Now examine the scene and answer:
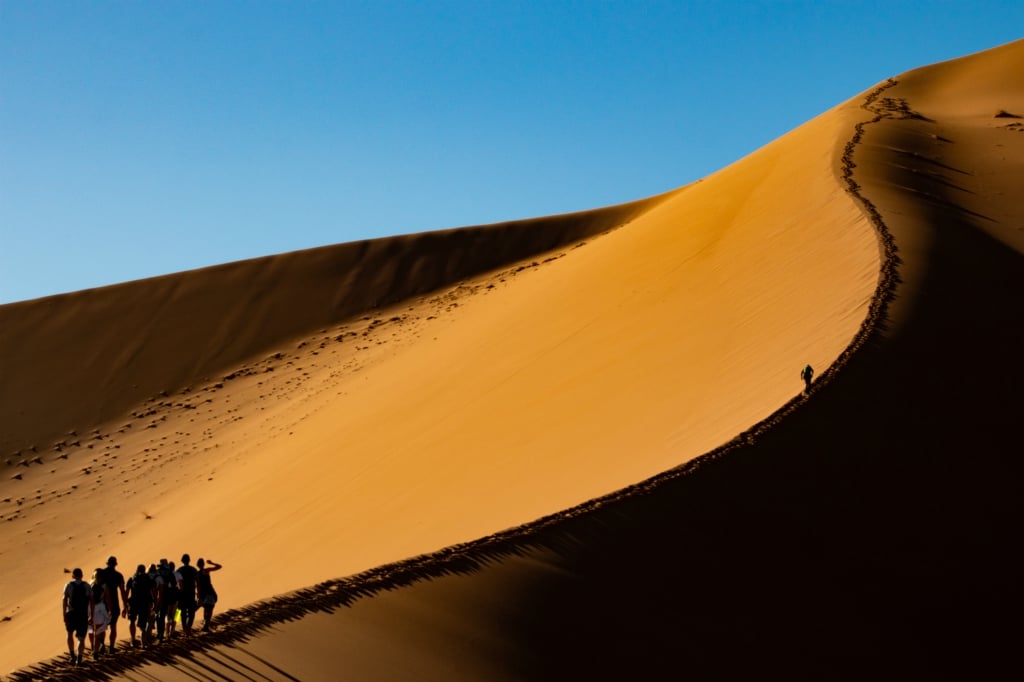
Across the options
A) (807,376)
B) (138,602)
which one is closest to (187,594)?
(138,602)

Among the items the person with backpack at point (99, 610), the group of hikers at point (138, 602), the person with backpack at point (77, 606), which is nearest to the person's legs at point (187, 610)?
the group of hikers at point (138, 602)

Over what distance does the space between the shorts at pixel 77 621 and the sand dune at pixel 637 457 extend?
0.61m

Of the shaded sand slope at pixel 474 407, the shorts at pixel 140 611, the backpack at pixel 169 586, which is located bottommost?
the shorts at pixel 140 611

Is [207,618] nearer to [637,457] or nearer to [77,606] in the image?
[77,606]

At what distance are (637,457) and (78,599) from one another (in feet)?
17.1

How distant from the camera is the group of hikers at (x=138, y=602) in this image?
8188mm

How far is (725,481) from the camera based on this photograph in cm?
971

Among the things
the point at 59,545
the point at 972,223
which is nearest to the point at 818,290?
the point at 972,223

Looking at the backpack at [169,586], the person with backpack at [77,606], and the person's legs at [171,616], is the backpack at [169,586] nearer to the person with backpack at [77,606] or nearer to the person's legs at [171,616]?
the person's legs at [171,616]

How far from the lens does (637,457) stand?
1172 cm

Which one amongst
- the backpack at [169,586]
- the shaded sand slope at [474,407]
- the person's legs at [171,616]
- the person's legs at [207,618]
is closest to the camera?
the person's legs at [207,618]

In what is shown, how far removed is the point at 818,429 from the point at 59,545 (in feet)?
45.9

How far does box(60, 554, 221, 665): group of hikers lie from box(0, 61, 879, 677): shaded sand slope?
7.77 ft

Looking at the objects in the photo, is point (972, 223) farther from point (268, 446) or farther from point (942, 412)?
point (268, 446)
